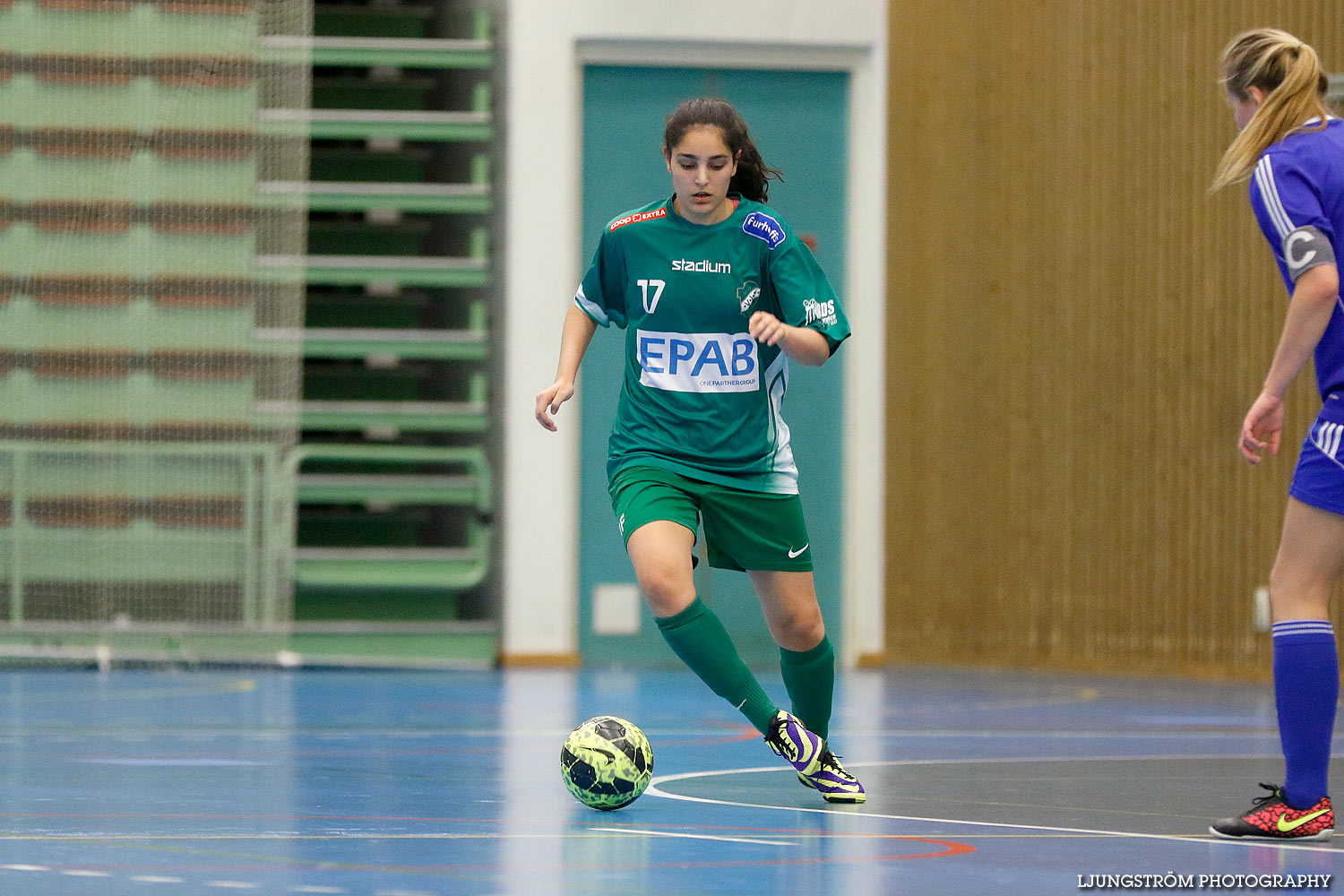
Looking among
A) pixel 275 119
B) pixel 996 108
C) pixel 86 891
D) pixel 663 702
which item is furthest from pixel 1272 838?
pixel 275 119

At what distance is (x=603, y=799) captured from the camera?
14.2 feet

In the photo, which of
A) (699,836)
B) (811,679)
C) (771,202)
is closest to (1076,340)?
(771,202)

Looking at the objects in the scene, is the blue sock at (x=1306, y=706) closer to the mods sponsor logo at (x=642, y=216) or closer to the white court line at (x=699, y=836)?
the white court line at (x=699, y=836)

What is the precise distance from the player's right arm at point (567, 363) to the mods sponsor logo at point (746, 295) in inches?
16.1

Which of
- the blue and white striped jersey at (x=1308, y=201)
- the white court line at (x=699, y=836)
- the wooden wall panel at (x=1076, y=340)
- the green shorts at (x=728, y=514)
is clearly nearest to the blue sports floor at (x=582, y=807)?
the white court line at (x=699, y=836)

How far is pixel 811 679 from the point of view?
16.1ft

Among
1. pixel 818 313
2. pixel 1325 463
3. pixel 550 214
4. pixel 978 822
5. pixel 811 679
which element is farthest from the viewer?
pixel 550 214

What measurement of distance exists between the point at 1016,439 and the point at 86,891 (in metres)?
8.15

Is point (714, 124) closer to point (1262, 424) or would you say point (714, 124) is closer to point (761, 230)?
point (761, 230)

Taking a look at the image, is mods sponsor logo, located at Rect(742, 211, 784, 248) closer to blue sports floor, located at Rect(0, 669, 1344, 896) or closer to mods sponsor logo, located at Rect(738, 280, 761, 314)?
mods sponsor logo, located at Rect(738, 280, 761, 314)

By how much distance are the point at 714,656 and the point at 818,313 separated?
36.7 inches

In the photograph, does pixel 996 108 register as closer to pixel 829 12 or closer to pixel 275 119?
pixel 829 12

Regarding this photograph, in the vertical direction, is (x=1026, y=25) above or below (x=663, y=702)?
above

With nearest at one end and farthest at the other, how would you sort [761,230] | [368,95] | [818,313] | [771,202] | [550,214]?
[818,313] < [761,230] < [550,214] < [771,202] < [368,95]
